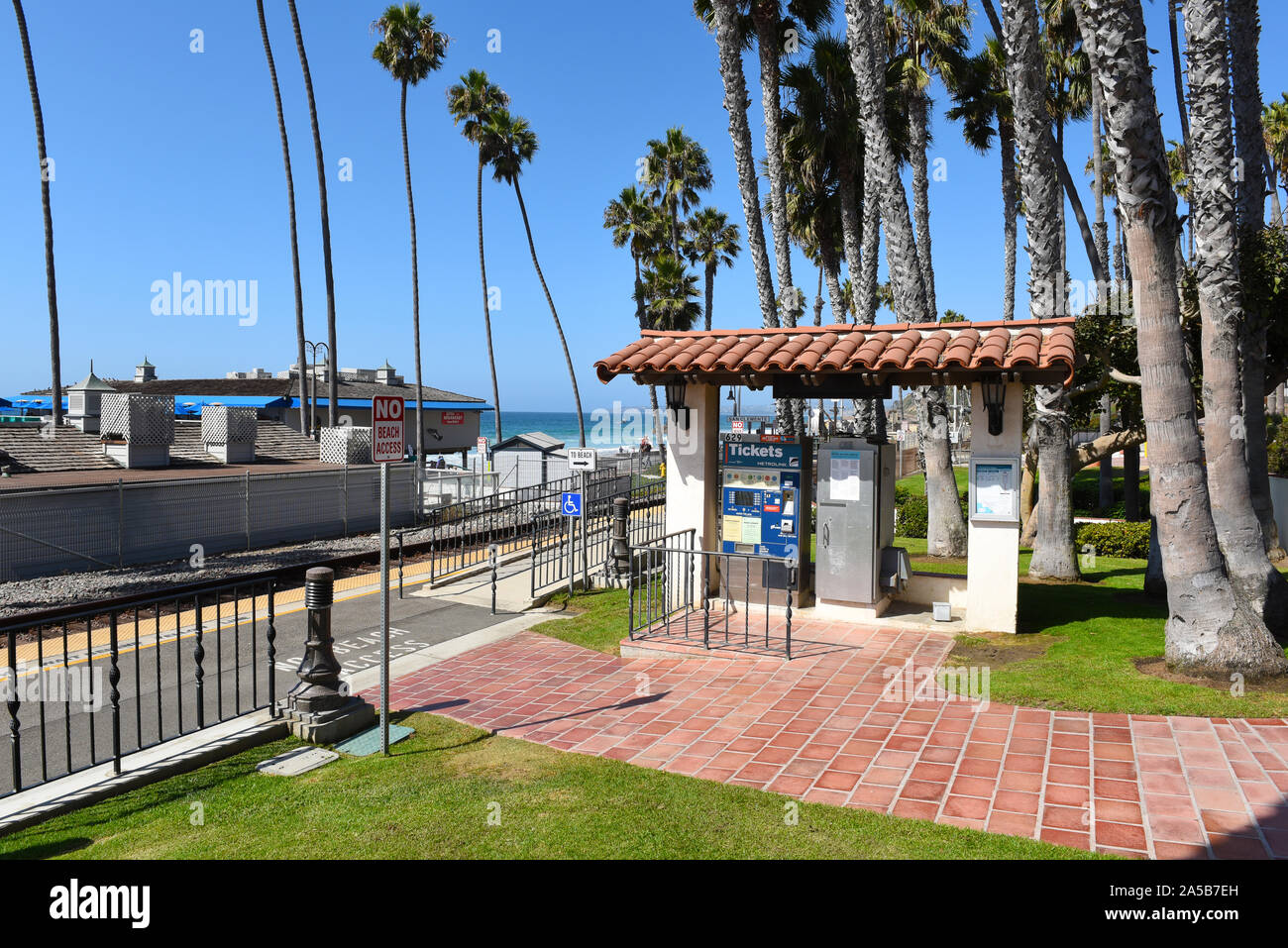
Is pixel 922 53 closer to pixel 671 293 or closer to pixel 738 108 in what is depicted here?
pixel 738 108

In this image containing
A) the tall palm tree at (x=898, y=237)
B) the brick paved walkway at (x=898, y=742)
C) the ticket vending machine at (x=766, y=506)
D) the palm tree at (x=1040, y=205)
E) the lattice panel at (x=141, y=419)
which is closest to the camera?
the brick paved walkway at (x=898, y=742)

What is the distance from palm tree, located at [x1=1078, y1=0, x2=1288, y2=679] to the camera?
7.45 metres

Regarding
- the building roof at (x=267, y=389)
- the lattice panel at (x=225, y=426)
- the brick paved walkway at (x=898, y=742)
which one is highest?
the building roof at (x=267, y=389)

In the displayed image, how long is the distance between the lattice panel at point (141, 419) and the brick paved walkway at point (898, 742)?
14.8 meters

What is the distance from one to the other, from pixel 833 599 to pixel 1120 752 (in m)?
4.25

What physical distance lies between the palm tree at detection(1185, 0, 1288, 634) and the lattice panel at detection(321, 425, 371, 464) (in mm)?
19608

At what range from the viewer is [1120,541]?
16.0 m

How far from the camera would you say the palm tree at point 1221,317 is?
8.28 meters

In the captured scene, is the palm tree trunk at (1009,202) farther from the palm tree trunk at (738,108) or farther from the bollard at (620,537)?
the bollard at (620,537)

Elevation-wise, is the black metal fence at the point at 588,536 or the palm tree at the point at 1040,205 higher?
the palm tree at the point at 1040,205

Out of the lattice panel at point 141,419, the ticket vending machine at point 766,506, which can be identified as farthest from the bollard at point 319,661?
the lattice panel at point 141,419

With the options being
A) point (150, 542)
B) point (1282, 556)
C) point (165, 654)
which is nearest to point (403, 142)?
point (150, 542)

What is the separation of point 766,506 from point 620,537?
10.6ft

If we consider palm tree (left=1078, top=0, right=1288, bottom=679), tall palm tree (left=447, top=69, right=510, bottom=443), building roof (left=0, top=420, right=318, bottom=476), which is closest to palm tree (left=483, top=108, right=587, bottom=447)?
tall palm tree (left=447, top=69, right=510, bottom=443)
